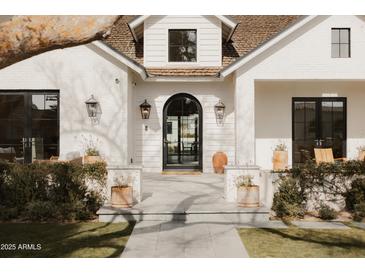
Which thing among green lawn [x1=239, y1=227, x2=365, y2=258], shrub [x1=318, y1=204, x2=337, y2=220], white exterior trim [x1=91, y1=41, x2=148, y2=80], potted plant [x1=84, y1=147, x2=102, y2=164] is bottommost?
green lawn [x1=239, y1=227, x2=365, y2=258]

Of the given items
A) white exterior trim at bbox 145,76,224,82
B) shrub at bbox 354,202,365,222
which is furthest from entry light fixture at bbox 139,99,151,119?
shrub at bbox 354,202,365,222

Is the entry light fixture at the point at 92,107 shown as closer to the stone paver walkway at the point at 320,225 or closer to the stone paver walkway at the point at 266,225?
the stone paver walkway at the point at 266,225

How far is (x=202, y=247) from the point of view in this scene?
6262mm

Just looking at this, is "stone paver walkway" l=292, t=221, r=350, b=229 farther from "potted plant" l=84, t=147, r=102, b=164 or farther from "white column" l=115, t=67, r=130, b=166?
"potted plant" l=84, t=147, r=102, b=164

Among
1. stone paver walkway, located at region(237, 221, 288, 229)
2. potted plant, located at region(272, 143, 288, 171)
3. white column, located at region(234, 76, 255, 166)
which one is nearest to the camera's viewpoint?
stone paver walkway, located at region(237, 221, 288, 229)

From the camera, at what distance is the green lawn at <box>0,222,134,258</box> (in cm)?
604

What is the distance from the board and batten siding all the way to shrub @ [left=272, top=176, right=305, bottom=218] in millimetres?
7614

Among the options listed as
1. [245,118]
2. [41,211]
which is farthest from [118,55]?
[41,211]

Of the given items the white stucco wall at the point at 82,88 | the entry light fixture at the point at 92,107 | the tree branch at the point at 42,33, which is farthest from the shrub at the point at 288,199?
the entry light fixture at the point at 92,107

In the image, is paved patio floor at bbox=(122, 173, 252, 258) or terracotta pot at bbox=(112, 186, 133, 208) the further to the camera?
terracotta pot at bbox=(112, 186, 133, 208)

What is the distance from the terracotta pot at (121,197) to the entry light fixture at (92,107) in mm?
5541

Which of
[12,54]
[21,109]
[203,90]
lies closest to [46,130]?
[21,109]

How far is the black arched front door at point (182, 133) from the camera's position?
49.5ft

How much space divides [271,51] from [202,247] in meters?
8.84
